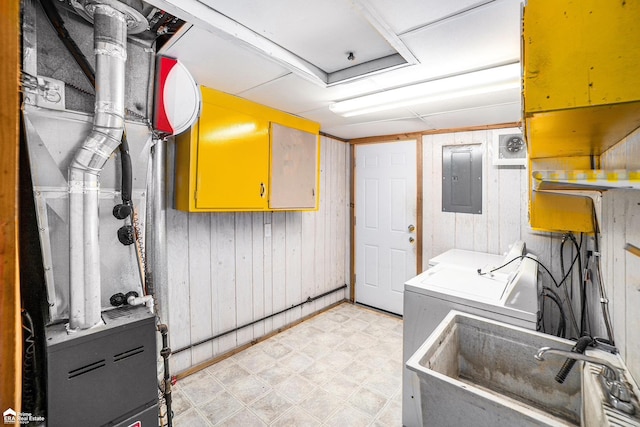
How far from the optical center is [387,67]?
1786mm

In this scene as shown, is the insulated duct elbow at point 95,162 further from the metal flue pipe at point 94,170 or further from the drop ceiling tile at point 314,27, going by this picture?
the drop ceiling tile at point 314,27

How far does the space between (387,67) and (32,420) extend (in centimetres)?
242

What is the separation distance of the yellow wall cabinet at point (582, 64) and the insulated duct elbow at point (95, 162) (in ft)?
5.12

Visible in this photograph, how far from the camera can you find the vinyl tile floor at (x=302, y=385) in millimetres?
1973

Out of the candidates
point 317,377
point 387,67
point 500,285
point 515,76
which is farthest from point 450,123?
point 317,377

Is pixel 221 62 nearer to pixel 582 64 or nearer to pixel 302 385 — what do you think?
pixel 582 64

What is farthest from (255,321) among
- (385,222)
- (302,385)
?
(385,222)

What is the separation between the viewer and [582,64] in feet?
2.04

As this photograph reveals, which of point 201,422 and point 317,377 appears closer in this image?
point 201,422

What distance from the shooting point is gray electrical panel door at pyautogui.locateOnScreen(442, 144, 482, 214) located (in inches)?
123

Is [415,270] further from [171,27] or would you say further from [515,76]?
[171,27]

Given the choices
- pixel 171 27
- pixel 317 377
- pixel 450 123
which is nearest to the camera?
pixel 171 27

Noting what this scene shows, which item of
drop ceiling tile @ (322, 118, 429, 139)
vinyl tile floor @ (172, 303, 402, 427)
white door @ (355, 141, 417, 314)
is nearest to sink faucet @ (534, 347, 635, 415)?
vinyl tile floor @ (172, 303, 402, 427)

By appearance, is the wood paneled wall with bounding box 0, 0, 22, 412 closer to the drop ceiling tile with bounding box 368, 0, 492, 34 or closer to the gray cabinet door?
the drop ceiling tile with bounding box 368, 0, 492, 34
